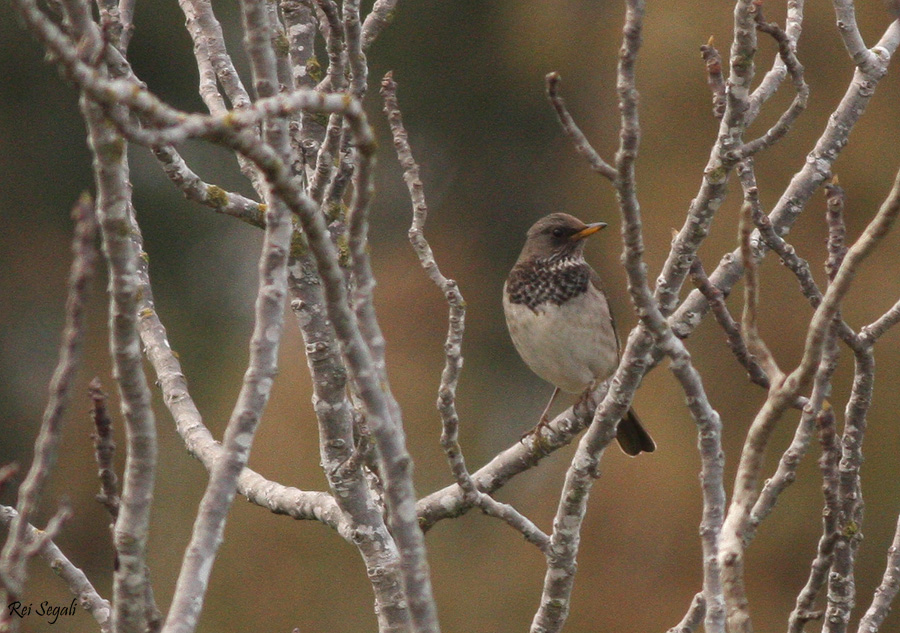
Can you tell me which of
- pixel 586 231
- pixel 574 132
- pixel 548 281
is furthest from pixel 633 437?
pixel 574 132

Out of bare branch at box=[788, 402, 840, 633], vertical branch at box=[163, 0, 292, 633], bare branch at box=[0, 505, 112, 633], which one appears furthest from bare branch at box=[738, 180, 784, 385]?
bare branch at box=[0, 505, 112, 633]

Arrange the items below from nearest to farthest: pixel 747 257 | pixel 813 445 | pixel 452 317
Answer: pixel 747 257 < pixel 452 317 < pixel 813 445

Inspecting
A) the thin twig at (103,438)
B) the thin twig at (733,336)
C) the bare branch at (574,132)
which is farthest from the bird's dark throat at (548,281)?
the thin twig at (103,438)

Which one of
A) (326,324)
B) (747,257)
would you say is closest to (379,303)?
(326,324)

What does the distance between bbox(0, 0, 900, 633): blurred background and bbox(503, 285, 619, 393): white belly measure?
3215mm

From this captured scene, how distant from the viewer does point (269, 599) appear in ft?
34.5

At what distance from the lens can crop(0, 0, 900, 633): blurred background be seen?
9.49 m

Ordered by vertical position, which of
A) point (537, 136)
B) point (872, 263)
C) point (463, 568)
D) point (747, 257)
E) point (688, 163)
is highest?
point (537, 136)

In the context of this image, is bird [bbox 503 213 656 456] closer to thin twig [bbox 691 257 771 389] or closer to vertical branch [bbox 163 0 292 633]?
thin twig [bbox 691 257 771 389]

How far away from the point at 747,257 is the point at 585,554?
8.27m

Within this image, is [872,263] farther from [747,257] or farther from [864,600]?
[747,257]

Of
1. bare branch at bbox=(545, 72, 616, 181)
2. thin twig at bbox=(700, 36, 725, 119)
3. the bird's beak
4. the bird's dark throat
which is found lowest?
bare branch at bbox=(545, 72, 616, 181)

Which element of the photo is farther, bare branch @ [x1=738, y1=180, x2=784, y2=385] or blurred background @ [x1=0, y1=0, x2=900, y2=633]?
blurred background @ [x1=0, y1=0, x2=900, y2=633]

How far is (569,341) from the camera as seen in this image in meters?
6.30
